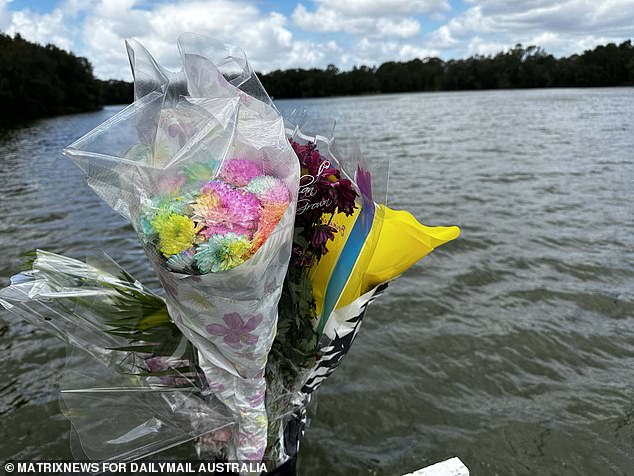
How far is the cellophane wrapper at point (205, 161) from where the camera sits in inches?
55.9

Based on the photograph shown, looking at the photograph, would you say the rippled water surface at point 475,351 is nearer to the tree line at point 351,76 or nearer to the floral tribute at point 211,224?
the floral tribute at point 211,224

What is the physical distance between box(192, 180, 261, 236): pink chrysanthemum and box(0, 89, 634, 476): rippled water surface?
1047 mm

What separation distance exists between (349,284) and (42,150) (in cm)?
2178

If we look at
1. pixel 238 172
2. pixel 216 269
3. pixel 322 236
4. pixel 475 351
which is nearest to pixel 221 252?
pixel 216 269

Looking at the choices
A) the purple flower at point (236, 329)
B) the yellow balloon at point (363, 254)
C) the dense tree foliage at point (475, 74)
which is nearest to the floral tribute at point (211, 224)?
A: the purple flower at point (236, 329)

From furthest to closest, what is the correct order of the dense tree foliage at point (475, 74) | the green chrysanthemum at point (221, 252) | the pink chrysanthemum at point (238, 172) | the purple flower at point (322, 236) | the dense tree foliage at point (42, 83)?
the dense tree foliage at point (475, 74), the dense tree foliage at point (42, 83), the purple flower at point (322, 236), the pink chrysanthemum at point (238, 172), the green chrysanthemum at point (221, 252)

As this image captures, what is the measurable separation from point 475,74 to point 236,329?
399 feet

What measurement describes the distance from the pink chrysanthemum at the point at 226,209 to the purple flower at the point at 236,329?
281mm

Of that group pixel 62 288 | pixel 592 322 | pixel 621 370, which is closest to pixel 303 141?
pixel 62 288

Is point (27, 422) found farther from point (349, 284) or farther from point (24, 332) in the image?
point (349, 284)

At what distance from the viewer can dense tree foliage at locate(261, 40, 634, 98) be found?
305 feet

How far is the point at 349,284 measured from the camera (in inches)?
68.7

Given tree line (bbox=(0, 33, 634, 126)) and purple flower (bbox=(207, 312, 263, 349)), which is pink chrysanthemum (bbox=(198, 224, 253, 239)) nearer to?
purple flower (bbox=(207, 312, 263, 349))

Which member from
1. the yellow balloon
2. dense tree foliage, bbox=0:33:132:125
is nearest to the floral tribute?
the yellow balloon
